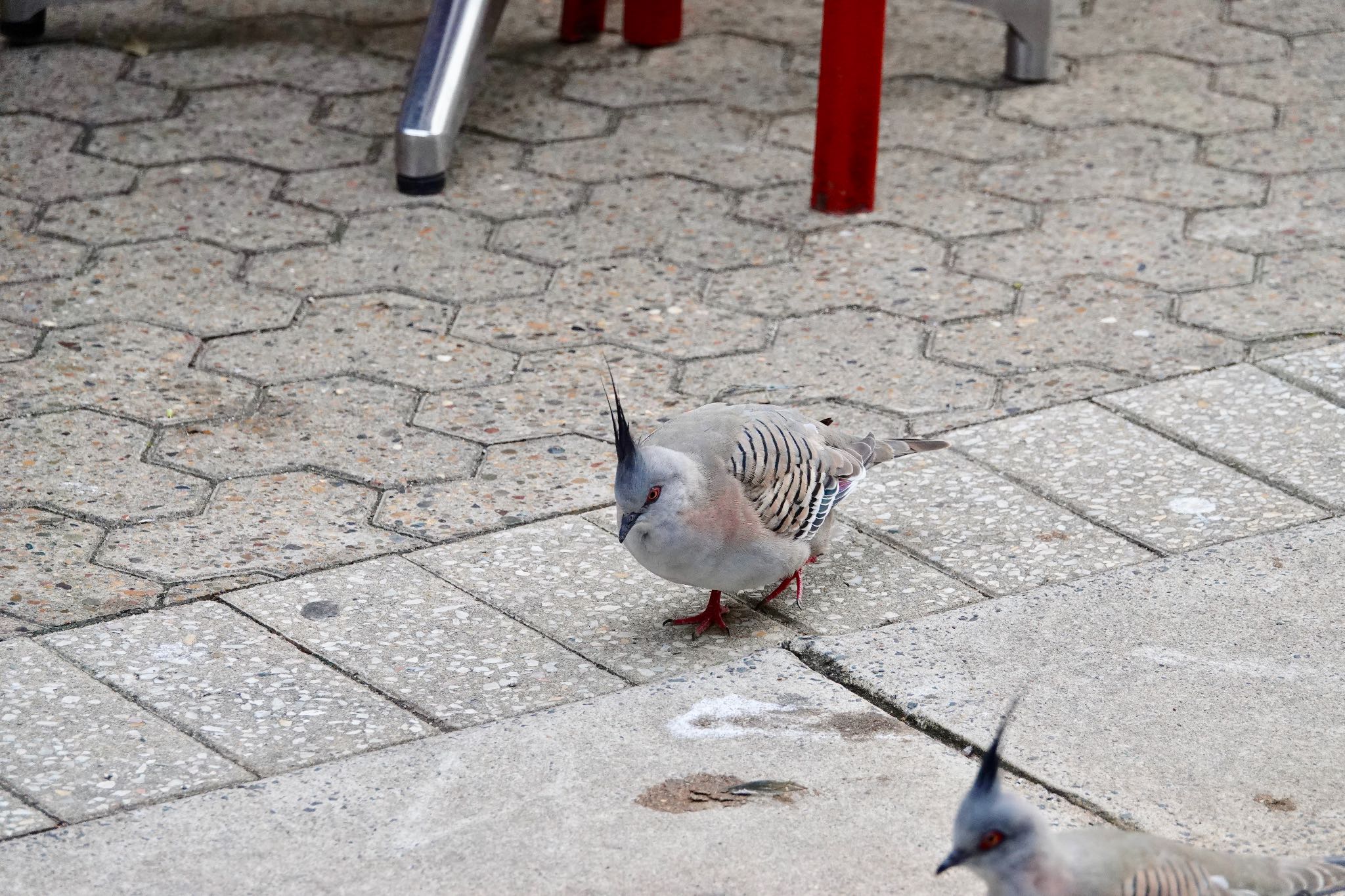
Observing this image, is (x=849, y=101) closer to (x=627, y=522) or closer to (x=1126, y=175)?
(x=1126, y=175)

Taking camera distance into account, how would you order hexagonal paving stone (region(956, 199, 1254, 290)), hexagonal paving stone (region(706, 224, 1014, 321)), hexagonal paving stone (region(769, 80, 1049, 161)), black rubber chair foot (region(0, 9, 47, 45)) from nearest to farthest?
1. hexagonal paving stone (region(706, 224, 1014, 321))
2. hexagonal paving stone (region(956, 199, 1254, 290))
3. hexagonal paving stone (region(769, 80, 1049, 161))
4. black rubber chair foot (region(0, 9, 47, 45))

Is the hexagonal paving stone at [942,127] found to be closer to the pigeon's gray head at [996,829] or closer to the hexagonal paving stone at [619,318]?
the hexagonal paving stone at [619,318]

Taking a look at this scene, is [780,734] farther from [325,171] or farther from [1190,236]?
[325,171]

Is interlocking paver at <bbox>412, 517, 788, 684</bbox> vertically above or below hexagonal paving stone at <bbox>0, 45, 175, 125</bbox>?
below

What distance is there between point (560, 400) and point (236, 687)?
111 cm

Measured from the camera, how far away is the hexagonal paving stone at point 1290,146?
4.55 m

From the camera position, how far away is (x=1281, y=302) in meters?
3.82

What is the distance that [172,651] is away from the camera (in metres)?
2.64

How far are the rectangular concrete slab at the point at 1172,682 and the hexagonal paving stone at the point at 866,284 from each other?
1.12 meters

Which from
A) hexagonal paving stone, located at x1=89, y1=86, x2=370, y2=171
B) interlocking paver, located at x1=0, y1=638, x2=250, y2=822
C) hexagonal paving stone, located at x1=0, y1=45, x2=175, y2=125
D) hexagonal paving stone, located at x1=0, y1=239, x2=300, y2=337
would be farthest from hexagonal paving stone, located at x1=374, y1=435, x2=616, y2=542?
hexagonal paving stone, located at x1=0, y1=45, x2=175, y2=125

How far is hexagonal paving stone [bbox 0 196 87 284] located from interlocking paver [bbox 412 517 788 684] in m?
1.51

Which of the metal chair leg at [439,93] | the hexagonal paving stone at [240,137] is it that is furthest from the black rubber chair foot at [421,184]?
the hexagonal paving stone at [240,137]

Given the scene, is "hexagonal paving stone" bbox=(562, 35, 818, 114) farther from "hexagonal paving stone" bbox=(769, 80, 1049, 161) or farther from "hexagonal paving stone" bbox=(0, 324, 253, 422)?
"hexagonal paving stone" bbox=(0, 324, 253, 422)

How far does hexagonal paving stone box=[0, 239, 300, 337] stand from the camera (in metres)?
3.76
